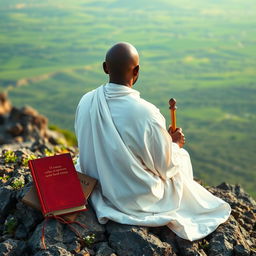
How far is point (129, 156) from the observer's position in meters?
5.22

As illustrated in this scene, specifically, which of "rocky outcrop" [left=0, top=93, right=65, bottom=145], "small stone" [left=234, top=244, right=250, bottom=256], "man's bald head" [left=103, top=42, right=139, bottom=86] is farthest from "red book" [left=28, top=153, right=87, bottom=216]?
"rocky outcrop" [left=0, top=93, right=65, bottom=145]

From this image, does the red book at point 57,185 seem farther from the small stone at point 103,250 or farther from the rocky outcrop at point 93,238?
the small stone at point 103,250

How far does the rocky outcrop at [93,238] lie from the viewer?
203 inches

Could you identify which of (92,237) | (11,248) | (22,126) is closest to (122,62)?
(92,237)

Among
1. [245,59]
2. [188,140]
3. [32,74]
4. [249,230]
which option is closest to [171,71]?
→ [245,59]

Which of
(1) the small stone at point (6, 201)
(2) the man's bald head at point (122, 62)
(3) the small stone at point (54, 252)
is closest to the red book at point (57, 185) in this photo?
(3) the small stone at point (54, 252)

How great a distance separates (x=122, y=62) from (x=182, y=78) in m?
120

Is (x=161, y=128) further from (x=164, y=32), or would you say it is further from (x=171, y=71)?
(x=164, y=32)

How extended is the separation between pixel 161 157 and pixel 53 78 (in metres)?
116

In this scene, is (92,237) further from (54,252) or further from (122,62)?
(122,62)

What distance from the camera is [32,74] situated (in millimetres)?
121250

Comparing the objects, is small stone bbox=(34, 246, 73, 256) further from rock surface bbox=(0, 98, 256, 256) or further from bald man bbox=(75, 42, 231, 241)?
bald man bbox=(75, 42, 231, 241)

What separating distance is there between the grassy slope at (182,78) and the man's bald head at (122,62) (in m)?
42.4

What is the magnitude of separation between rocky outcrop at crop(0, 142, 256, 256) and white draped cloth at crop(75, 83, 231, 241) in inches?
4.8
